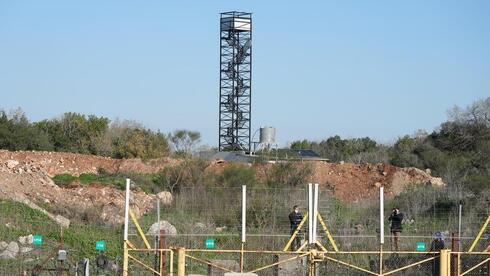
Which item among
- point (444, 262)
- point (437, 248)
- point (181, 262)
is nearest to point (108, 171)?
point (437, 248)

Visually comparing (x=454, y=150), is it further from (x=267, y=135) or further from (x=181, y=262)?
(x=181, y=262)

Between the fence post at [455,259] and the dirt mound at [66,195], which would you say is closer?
the fence post at [455,259]

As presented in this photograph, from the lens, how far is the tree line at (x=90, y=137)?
219ft

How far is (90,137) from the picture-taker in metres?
78.1

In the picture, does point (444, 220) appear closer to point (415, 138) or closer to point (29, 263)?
point (29, 263)

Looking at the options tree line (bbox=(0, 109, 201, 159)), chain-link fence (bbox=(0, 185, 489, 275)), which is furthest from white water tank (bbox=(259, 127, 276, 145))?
chain-link fence (bbox=(0, 185, 489, 275))

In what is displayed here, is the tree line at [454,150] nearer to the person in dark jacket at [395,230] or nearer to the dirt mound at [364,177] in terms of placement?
the dirt mound at [364,177]

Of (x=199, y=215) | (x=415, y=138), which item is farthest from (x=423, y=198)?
(x=415, y=138)

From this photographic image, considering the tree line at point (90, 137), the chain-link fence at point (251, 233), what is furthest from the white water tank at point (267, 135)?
the chain-link fence at point (251, 233)

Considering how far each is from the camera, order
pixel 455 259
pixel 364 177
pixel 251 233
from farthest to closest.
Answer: pixel 364 177, pixel 251 233, pixel 455 259

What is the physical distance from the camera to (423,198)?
34.2 m

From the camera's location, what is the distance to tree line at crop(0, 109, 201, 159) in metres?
66.8

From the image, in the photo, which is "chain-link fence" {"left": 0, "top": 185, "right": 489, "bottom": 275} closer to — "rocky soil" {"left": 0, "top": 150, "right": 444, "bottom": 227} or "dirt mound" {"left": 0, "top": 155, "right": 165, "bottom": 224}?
"dirt mound" {"left": 0, "top": 155, "right": 165, "bottom": 224}

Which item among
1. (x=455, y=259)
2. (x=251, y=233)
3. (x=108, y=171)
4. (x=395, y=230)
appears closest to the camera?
(x=455, y=259)
